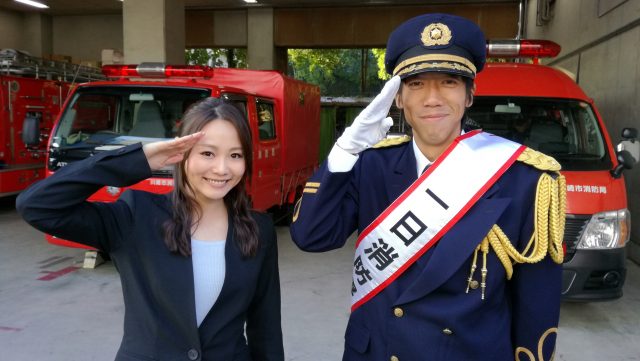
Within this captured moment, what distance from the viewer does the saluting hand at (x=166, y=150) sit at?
1535mm

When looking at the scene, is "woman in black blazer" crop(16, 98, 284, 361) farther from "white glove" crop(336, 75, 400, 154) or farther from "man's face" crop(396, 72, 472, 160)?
"man's face" crop(396, 72, 472, 160)

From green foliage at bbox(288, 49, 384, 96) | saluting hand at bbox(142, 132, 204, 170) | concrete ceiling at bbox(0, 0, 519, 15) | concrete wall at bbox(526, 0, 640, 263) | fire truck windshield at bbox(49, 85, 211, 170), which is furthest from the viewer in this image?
green foliage at bbox(288, 49, 384, 96)

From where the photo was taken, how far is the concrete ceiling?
15038mm

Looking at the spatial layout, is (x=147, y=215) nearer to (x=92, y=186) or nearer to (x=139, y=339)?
(x=92, y=186)

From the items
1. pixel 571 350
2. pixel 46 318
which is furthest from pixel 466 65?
pixel 46 318

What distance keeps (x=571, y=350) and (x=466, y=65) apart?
3.24 meters

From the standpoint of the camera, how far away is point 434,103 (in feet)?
5.00

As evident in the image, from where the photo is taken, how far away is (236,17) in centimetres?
1650

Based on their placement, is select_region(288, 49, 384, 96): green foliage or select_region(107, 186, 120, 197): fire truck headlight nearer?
select_region(107, 186, 120, 197): fire truck headlight

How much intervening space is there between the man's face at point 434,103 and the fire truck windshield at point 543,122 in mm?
3285

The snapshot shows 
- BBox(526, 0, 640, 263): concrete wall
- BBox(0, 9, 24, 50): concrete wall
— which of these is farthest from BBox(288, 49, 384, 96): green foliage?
BBox(526, 0, 640, 263): concrete wall

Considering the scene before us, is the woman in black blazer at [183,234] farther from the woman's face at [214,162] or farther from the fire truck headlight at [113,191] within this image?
the fire truck headlight at [113,191]

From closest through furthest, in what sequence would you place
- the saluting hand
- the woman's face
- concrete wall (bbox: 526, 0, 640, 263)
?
the saluting hand, the woman's face, concrete wall (bbox: 526, 0, 640, 263)

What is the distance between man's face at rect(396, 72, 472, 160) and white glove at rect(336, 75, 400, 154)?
7 centimetres
